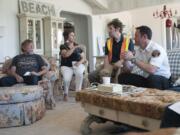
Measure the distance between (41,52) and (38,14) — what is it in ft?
2.62

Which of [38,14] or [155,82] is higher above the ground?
[38,14]

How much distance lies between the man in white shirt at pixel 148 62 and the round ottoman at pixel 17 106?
3.80ft

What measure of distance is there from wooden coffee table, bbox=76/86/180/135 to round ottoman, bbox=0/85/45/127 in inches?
29.4

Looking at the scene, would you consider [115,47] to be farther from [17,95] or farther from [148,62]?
[17,95]

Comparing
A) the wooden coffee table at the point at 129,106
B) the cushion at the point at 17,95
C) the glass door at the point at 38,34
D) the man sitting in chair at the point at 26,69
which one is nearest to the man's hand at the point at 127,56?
the wooden coffee table at the point at 129,106

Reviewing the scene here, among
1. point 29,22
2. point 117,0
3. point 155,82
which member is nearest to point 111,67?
point 155,82

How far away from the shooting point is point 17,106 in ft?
11.5

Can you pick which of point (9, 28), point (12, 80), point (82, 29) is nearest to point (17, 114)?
point (12, 80)

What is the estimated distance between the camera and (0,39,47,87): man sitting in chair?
4520mm

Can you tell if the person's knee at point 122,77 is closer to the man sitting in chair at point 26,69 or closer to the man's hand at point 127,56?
the man's hand at point 127,56

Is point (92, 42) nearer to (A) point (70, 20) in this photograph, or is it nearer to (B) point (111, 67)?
(A) point (70, 20)

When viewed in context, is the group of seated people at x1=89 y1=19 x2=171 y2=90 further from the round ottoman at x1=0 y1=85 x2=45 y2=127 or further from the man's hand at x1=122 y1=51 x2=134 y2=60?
the round ottoman at x1=0 y1=85 x2=45 y2=127

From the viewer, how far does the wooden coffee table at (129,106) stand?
234 centimetres

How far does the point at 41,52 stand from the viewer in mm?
6625
